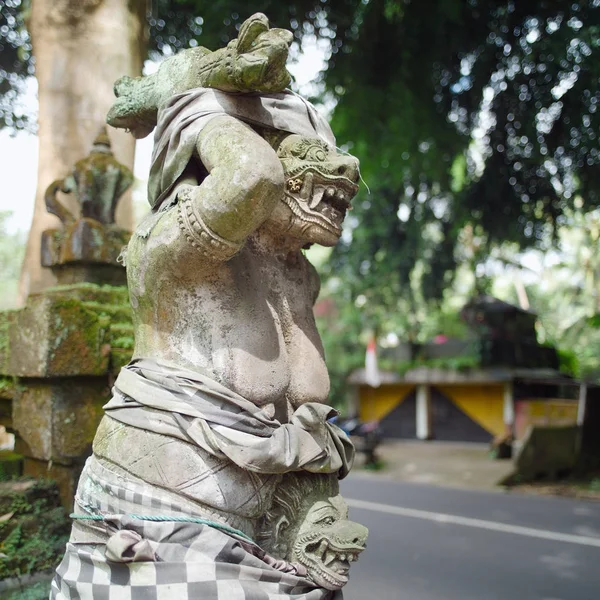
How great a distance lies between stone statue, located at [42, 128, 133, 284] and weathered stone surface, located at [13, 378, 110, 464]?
0.50 m

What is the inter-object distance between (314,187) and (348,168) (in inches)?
4.2

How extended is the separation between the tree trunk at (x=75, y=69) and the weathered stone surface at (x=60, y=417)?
83.5 inches

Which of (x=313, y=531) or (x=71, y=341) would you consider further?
(x=71, y=341)

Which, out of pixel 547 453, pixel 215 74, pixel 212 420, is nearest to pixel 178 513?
pixel 212 420

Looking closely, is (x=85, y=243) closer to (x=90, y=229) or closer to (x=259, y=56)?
(x=90, y=229)

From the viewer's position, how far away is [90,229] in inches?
104

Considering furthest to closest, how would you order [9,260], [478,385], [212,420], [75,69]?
[9,260] < [478,385] < [75,69] < [212,420]

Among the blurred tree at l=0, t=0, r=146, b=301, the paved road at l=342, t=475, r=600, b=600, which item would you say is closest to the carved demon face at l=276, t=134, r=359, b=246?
the paved road at l=342, t=475, r=600, b=600

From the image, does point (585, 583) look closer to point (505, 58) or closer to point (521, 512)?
point (521, 512)

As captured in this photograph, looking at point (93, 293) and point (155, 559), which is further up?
point (93, 293)

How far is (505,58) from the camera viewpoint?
6641 mm

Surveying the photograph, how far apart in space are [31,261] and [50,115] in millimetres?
1108

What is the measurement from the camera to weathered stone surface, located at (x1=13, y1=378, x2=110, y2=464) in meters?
2.36

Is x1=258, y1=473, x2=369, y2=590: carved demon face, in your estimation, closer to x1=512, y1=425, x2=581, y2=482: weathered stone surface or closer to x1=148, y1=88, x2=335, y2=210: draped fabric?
x1=148, y1=88, x2=335, y2=210: draped fabric
